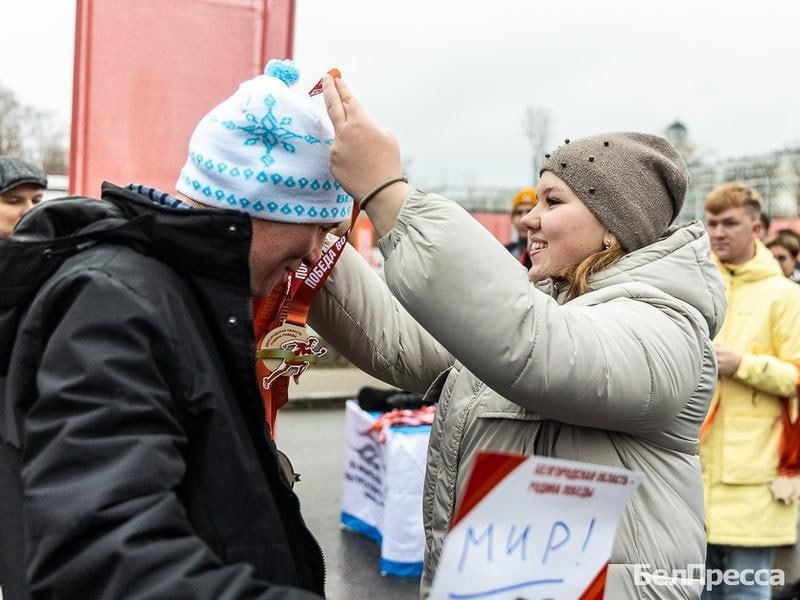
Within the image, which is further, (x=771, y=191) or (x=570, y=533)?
(x=771, y=191)

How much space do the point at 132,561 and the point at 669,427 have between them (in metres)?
1.05

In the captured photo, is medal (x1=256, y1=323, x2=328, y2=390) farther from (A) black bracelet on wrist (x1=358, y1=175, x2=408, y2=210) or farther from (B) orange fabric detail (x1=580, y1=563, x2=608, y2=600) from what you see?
(B) orange fabric detail (x1=580, y1=563, x2=608, y2=600)

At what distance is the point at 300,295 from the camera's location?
1.90 meters

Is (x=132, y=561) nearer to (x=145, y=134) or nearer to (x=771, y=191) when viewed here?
(x=145, y=134)

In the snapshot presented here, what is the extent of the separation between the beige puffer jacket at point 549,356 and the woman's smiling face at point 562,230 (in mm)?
102

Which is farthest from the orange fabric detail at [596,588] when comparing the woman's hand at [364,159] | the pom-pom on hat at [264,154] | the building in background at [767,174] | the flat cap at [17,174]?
the building in background at [767,174]

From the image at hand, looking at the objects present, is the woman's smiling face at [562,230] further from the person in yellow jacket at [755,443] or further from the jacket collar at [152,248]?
the person in yellow jacket at [755,443]

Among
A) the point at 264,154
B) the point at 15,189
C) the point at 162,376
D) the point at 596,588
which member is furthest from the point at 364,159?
the point at 15,189

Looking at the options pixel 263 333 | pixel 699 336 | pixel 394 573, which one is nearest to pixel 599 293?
pixel 699 336

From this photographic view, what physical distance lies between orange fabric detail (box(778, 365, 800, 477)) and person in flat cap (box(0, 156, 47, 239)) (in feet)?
11.8

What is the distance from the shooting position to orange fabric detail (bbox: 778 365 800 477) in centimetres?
369

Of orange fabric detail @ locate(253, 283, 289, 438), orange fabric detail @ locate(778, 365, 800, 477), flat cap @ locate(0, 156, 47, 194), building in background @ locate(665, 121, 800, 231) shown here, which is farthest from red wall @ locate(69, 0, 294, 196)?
building in background @ locate(665, 121, 800, 231)

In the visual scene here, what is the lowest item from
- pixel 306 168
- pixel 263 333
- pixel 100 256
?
pixel 263 333

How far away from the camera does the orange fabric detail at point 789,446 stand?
12.1 ft
